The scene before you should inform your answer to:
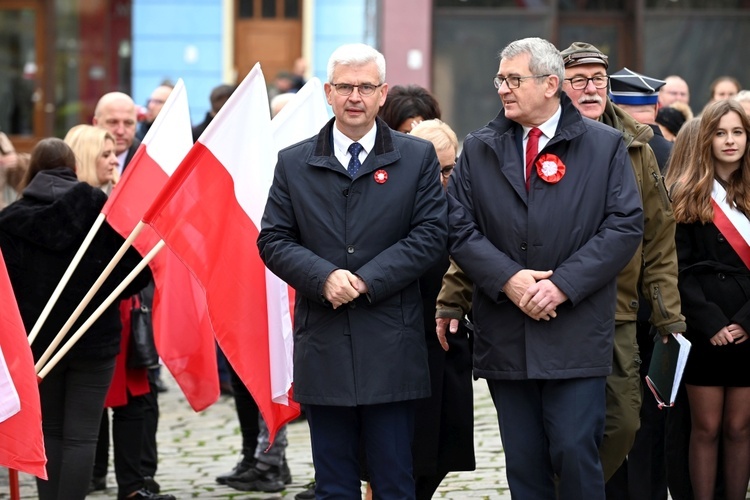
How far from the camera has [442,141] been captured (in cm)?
616

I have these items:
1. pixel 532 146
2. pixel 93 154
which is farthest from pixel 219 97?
pixel 532 146

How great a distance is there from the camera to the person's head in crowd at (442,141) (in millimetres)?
A: 6145

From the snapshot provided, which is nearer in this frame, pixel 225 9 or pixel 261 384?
pixel 261 384

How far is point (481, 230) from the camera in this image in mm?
5418

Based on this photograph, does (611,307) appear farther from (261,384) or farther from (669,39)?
(669,39)

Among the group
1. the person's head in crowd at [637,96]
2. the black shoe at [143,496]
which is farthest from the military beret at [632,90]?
the black shoe at [143,496]

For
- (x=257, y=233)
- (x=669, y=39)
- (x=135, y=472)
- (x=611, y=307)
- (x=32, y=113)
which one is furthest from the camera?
(x=32, y=113)

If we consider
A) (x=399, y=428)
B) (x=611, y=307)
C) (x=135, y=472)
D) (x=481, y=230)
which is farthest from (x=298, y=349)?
(x=135, y=472)

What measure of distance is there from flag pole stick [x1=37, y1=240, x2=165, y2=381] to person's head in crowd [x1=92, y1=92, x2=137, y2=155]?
2.31m

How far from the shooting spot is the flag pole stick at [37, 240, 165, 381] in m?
6.08

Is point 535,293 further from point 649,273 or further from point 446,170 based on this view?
point 446,170

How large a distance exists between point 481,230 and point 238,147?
4.20 feet

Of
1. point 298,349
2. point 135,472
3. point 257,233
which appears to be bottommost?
A: point 135,472

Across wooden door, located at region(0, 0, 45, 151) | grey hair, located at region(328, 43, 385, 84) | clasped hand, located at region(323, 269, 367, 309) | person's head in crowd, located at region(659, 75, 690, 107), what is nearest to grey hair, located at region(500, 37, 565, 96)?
grey hair, located at region(328, 43, 385, 84)
